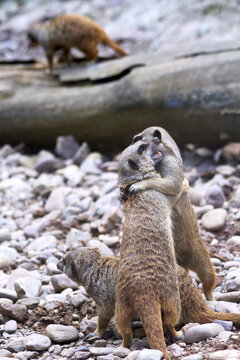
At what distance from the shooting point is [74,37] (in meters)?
10.1

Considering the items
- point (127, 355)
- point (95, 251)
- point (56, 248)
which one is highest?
point (56, 248)

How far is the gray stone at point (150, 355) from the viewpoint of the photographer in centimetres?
338

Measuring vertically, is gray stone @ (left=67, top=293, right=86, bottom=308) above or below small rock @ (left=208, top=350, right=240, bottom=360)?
above

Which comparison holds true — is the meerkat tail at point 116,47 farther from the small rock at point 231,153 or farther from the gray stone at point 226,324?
the gray stone at point 226,324

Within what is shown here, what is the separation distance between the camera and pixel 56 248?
611cm

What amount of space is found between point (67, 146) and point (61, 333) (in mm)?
4721

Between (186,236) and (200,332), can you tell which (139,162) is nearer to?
(186,236)

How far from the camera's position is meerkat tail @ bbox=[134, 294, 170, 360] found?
357cm

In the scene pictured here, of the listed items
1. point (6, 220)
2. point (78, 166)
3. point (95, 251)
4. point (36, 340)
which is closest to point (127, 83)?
point (78, 166)

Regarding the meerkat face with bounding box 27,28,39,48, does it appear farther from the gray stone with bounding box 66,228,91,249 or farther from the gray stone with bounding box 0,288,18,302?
the gray stone with bounding box 0,288,18,302

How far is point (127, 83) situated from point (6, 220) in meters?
2.57

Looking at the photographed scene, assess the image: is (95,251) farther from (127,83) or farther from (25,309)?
(127,83)

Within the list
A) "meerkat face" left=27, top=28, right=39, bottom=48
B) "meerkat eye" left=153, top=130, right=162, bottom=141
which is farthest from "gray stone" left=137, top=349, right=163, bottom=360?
"meerkat face" left=27, top=28, right=39, bottom=48

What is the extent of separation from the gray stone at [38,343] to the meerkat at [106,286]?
0.39 m
